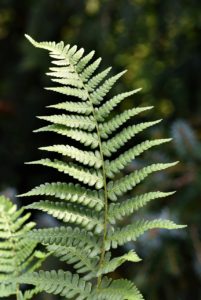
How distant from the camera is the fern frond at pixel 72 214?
62 centimetres

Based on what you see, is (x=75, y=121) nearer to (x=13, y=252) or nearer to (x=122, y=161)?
(x=122, y=161)

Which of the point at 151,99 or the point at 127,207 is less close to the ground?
the point at 151,99

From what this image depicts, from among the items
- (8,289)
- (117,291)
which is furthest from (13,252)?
(117,291)

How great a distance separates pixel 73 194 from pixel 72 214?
2cm

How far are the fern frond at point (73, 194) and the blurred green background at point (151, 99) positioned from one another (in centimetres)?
106

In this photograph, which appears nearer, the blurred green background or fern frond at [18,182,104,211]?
fern frond at [18,182,104,211]

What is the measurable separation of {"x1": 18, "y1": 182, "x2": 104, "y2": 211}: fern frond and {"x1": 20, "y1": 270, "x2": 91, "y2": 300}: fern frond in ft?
0.24

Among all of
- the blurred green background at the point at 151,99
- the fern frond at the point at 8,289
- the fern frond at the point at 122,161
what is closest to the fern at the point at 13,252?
the fern frond at the point at 8,289

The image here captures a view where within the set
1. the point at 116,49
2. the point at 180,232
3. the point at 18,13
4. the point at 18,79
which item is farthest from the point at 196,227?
the point at 18,13

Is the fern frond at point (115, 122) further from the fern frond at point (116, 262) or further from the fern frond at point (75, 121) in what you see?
the fern frond at point (116, 262)

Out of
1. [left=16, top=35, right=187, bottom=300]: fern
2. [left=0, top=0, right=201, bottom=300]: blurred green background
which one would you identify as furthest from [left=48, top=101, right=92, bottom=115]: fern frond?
[left=0, top=0, right=201, bottom=300]: blurred green background

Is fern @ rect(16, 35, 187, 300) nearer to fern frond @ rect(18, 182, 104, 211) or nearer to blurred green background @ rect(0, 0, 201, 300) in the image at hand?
fern frond @ rect(18, 182, 104, 211)

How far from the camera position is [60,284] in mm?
611

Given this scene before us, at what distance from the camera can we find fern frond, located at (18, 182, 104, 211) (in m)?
0.62
